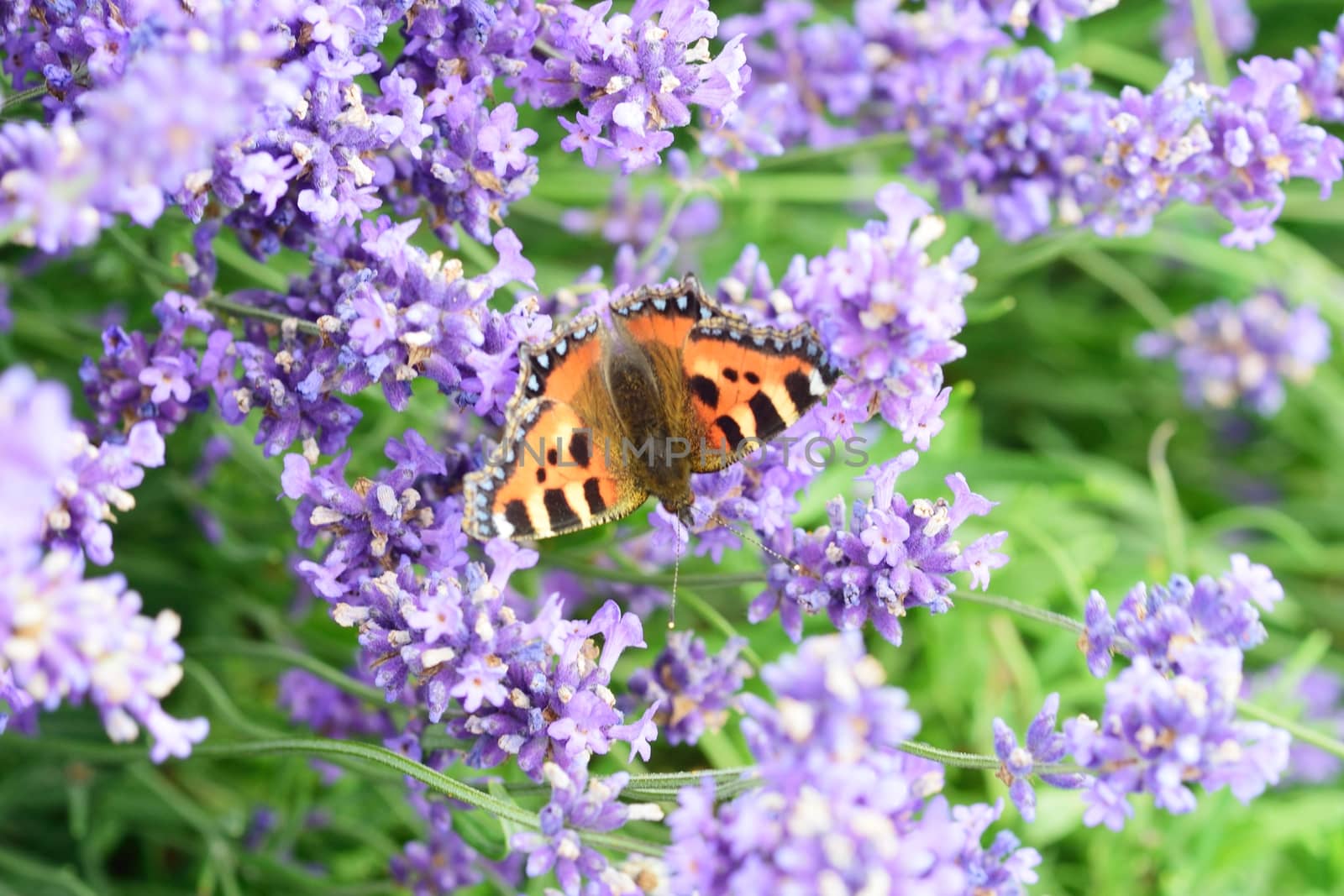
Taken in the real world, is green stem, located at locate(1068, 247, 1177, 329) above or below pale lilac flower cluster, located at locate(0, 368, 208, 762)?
above

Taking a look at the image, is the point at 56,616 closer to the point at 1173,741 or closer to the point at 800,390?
the point at 800,390

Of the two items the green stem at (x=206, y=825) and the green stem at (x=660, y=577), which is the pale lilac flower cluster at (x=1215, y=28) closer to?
the green stem at (x=660, y=577)

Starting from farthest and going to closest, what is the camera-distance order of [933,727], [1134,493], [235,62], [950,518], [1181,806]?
[1134,493] < [933,727] < [950,518] < [1181,806] < [235,62]

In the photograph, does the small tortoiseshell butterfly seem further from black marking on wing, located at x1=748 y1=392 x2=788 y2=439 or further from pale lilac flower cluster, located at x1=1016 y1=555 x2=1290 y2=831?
pale lilac flower cluster, located at x1=1016 y1=555 x2=1290 y2=831

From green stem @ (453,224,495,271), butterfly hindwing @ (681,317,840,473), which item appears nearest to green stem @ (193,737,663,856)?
butterfly hindwing @ (681,317,840,473)

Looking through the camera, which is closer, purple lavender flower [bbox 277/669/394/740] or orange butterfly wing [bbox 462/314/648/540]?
orange butterfly wing [bbox 462/314/648/540]

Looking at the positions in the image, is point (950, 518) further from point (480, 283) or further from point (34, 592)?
point (34, 592)

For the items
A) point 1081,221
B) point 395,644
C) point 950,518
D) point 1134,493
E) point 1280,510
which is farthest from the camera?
point 1280,510

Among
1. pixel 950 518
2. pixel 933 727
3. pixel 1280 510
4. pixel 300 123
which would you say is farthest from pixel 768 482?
pixel 1280 510
